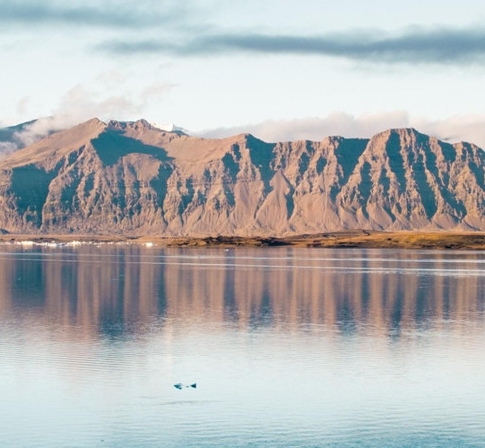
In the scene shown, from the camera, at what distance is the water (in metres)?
39.0

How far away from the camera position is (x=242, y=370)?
51.5 m

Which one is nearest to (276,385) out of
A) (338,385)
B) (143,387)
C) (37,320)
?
(338,385)

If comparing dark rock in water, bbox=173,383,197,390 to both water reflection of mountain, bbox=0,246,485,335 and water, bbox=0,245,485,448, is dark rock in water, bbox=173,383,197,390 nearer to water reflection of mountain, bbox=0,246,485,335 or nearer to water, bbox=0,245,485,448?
water, bbox=0,245,485,448

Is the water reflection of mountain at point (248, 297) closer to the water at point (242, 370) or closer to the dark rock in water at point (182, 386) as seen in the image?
the water at point (242, 370)

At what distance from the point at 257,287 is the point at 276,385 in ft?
201

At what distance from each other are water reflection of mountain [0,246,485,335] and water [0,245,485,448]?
36 centimetres

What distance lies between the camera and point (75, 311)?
81.4 metres

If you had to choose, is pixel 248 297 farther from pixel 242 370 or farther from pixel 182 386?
pixel 182 386

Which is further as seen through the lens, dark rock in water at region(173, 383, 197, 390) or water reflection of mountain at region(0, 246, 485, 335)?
water reflection of mountain at region(0, 246, 485, 335)

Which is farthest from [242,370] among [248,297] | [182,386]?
[248,297]

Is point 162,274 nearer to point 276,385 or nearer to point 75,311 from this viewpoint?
point 75,311

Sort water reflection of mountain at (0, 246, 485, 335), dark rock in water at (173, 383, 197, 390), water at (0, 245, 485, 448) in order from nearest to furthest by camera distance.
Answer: water at (0, 245, 485, 448) < dark rock in water at (173, 383, 197, 390) < water reflection of mountain at (0, 246, 485, 335)

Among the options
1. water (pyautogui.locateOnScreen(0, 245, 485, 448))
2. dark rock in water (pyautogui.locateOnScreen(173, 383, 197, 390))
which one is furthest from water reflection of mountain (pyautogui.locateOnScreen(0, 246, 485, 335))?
dark rock in water (pyautogui.locateOnScreen(173, 383, 197, 390))

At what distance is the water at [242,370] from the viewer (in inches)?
1535
